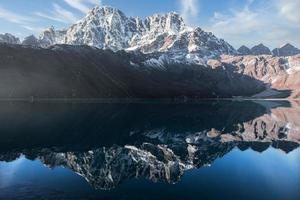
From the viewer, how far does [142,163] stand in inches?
3009

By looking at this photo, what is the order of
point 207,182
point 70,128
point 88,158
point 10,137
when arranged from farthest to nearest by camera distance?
point 70,128
point 10,137
point 88,158
point 207,182

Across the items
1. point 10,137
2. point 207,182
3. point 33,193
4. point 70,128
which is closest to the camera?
point 33,193

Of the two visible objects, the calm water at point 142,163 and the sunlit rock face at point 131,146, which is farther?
the sunlit rock face at point 131,146

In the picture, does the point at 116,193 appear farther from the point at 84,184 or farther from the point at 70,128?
the point at 70,128

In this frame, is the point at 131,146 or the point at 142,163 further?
the point at 131,146

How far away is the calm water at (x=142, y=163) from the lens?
5569 centimetres

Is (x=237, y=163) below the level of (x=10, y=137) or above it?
below

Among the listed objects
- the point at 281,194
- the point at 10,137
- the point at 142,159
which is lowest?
the point at 281,194

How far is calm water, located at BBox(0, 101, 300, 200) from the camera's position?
55.7 metres

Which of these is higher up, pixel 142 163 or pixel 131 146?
pixel 131 146

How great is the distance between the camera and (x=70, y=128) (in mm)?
129500

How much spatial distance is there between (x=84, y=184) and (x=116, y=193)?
657 cm

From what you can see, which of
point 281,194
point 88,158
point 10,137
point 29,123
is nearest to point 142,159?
point 88,158

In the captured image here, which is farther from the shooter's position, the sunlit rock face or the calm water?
the sunlit rock face
